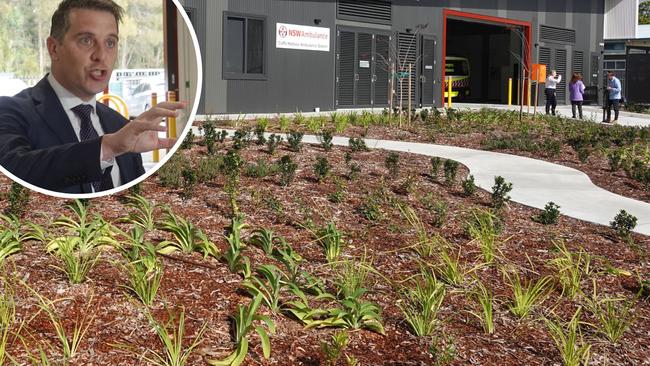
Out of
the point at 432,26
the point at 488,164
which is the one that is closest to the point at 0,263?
the point at 488,164

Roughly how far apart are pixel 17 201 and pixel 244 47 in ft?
59.3

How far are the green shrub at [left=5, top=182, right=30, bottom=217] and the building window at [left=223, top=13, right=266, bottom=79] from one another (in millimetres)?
16875

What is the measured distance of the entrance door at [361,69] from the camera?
27000 millimetres

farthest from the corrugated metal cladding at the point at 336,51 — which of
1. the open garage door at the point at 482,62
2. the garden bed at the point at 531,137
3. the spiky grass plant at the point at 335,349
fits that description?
the spiky grass plant at the point at 335,349

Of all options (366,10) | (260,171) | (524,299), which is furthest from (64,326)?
(366,10)

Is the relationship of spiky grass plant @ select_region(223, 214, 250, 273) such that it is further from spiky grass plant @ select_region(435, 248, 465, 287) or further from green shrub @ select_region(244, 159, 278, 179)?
green shrub @ select_region(244, 159, 278, 179)

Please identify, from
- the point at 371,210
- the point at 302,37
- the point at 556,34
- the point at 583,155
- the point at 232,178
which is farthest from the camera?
the point at 556,34

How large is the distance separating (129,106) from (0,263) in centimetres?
290

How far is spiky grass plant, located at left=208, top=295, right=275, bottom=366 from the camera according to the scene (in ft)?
12.9

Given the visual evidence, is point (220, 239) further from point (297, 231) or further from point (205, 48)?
point (205, 48)

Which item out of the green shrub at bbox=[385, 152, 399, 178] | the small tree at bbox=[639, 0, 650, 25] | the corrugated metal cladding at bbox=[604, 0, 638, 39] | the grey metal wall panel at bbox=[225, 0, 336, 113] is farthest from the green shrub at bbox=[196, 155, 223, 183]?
the small tree at bbox=[639, 0, 650, 25]

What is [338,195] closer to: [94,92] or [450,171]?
[450,171]

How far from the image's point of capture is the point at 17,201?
6.08 m

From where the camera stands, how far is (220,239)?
6.05 meters
